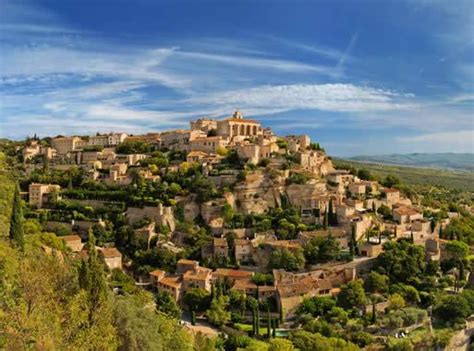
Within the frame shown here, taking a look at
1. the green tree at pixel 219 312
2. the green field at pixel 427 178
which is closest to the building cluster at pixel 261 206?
the green tree at pixel 219 312

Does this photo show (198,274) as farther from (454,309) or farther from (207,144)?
(207,144)

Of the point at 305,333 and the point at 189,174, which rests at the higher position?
the point at 189,174

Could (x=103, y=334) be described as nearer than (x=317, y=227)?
Yes

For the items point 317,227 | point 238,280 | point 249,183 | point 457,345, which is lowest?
point 457,345

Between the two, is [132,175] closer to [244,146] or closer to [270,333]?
[244,146]

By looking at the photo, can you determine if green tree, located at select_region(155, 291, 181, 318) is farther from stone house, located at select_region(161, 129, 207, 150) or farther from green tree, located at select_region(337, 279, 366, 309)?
stone house, located at select_region(161, 129, 207, 150)

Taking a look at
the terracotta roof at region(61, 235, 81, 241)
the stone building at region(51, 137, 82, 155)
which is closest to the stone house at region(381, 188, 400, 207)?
the terracotta roof at region(61, 235, 81, 241)

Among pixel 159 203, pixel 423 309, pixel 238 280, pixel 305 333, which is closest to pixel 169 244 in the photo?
pixel 159 203

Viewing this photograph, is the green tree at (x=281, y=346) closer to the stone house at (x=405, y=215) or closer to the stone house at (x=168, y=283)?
the stone house at (x=168, y=283)
